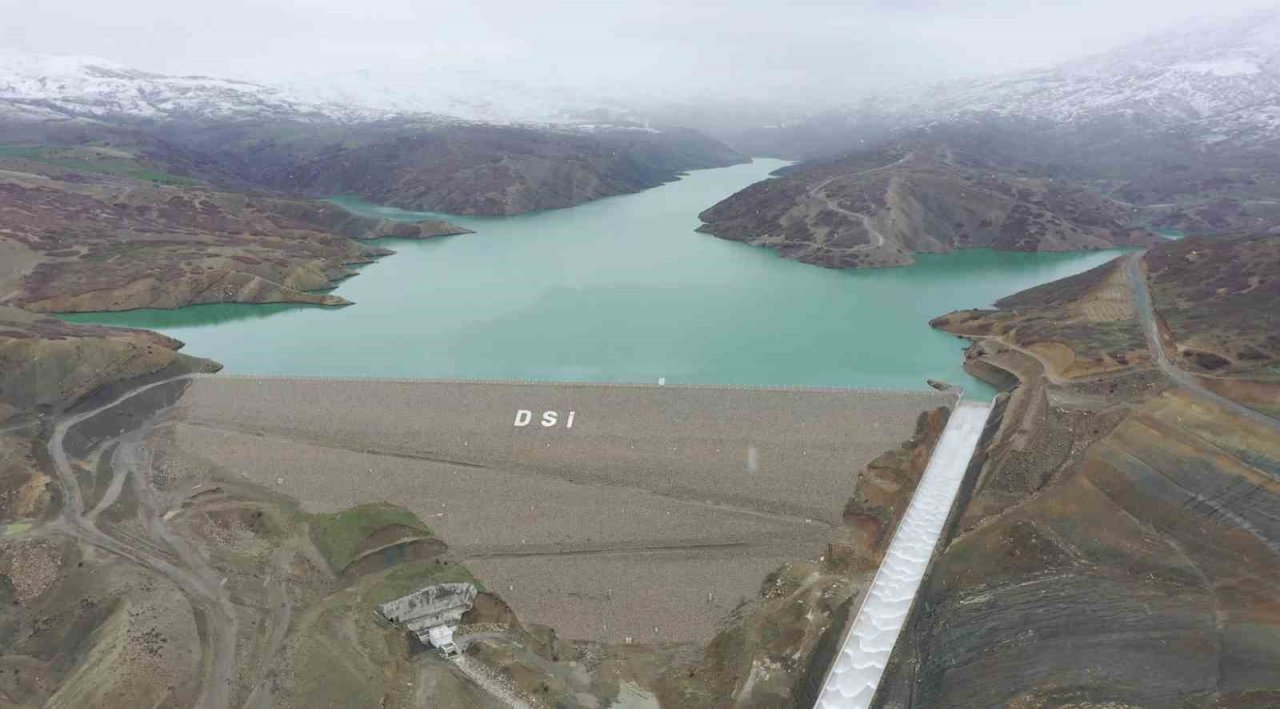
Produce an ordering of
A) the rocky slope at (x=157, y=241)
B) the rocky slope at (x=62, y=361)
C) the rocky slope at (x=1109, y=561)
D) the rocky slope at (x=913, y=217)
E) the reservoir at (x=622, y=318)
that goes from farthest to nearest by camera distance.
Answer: the rocky slope at (x=913, y=217) → the rocky slope at (x=157, y=241) → the reservoir at (x=622, y=318) → the rocky slope at (x=62, y=361) → the rocky slope at (x=1109, y=561)

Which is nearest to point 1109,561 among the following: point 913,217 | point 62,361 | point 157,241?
point 62,361

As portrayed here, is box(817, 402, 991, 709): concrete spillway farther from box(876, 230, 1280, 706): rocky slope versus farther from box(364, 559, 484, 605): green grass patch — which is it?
box(364, 559, 484, 605): green grass patch

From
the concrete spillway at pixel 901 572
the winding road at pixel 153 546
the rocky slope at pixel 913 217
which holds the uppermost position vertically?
the rocky slope at pixel 913 217

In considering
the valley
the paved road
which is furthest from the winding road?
the paved road

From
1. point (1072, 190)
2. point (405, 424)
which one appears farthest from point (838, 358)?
point (1072, 190)

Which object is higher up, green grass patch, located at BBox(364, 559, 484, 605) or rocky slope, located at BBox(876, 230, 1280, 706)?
rocky slope, located at BBox(876, 230, 1280, 706)

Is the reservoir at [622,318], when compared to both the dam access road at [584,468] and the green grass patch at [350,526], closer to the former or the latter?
the dam access road at [584,468]

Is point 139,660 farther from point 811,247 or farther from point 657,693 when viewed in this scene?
point 811,247

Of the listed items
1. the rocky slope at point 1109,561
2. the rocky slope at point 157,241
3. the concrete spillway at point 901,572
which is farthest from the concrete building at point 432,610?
the rocky slope at point 157,241
